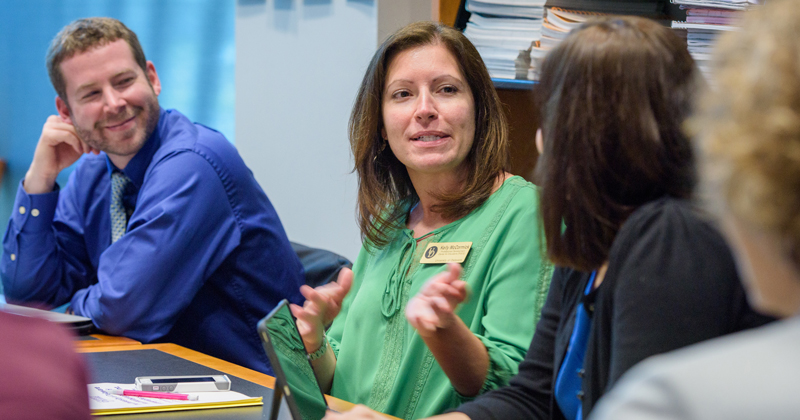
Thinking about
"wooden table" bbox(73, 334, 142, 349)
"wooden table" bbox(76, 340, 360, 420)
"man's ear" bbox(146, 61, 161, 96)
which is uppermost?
"man's ear" bbox(146, 61, 161, 96)

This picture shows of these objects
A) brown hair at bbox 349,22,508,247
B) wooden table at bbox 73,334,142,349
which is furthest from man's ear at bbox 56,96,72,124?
brown hair at bbox 349,22,508,247

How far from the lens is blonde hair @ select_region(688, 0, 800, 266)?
1.36 feet

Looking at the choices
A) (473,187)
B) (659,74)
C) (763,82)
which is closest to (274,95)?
(473,187)

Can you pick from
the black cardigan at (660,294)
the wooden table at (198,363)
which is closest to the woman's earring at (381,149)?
the wooden table at (198,363)

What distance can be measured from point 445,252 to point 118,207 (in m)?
1.22

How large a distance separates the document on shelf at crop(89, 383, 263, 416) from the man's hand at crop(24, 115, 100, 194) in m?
1.27

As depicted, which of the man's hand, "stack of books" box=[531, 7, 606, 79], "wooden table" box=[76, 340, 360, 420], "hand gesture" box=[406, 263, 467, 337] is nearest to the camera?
"hand gesture" box=[406, 263, 467, 337]

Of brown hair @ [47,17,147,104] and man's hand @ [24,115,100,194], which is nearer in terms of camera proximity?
brown hair @ [47,17,147,104]

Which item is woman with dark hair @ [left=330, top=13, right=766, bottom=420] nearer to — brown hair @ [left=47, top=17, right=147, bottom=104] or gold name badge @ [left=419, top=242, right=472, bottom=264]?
gold name badge @ [left=419, top=242, right=472, bottom=264]

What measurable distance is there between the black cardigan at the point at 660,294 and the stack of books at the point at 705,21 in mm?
1291

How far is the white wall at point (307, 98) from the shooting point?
271 centimetres

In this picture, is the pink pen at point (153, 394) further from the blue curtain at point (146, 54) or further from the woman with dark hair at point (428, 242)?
the blue curtain at point (146, 54)

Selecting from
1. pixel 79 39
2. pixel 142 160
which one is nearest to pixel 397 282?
pixel 142 160

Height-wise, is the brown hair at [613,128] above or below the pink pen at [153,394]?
above
